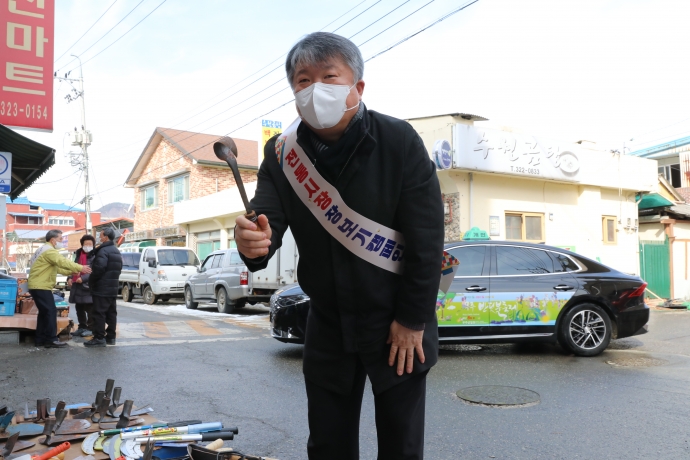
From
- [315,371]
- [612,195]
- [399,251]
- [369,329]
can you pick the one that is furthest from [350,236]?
[612,195]

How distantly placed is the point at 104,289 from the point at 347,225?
27.4 feet

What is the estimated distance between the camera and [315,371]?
199 cm

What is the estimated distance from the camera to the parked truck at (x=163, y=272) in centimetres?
1855

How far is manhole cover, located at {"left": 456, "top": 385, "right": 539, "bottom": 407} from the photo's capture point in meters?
5.08

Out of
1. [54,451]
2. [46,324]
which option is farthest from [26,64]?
[54,451]

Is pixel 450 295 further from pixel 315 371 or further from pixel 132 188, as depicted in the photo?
pixel 132 188

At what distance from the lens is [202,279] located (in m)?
16.2

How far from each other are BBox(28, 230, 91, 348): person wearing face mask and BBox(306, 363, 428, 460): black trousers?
798 cm

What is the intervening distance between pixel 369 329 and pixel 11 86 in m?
8.29

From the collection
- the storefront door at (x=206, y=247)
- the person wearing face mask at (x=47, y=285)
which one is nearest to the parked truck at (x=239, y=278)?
the person wearing face mask at (x=47, y=285)

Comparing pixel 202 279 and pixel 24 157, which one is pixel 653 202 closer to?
pixel 202 279

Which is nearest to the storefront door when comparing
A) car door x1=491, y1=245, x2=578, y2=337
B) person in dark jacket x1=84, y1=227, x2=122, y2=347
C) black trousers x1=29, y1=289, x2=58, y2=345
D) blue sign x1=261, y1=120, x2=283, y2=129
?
blue sign x1=261, y1=120, x2=283, y2=129

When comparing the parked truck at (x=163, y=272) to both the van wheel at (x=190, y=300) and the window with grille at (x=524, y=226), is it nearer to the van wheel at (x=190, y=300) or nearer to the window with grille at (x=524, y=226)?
the van wheel at (x=190, y=300)

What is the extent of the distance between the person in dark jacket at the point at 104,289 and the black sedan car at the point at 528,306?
3249 mm
